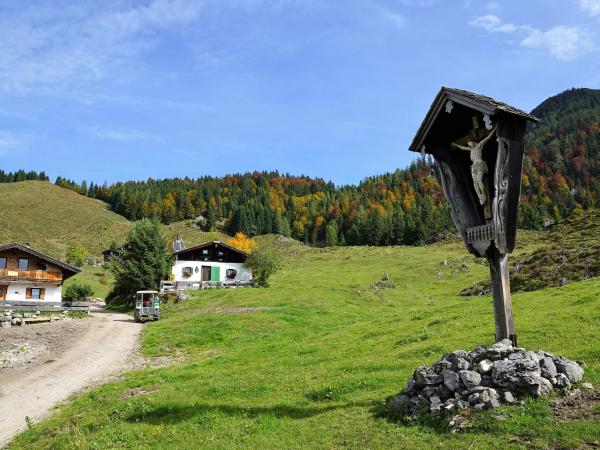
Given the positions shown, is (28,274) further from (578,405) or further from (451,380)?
(578,405)

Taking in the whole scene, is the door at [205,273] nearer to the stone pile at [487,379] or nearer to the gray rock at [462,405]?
the stone pile at [487,379]

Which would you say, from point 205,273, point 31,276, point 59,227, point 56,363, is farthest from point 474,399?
point 59,227

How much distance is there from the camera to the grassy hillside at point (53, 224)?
14223 cm

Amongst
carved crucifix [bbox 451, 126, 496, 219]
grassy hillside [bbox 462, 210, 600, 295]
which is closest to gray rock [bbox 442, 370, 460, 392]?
carved crucifix [bbox 451, 126, 496, 219]

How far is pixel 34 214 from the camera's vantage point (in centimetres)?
17200

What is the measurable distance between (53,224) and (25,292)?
124 metres

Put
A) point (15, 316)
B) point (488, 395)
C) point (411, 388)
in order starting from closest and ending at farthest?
point (488, 395)
point (411, 388)
point (15, 316)

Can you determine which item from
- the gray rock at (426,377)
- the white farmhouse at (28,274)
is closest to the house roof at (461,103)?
the gray rock at (426,377)

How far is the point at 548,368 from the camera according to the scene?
10227 millimetres

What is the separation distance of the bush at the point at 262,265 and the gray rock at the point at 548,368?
5609 centimetres

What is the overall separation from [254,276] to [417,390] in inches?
2243

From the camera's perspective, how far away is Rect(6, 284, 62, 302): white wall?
5628 cm

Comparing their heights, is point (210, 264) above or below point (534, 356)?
above

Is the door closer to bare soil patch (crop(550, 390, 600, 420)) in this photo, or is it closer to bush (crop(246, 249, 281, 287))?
bush (crop(246, 249, 281, 287))
